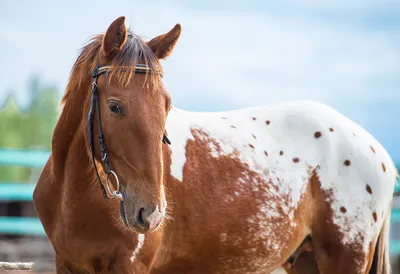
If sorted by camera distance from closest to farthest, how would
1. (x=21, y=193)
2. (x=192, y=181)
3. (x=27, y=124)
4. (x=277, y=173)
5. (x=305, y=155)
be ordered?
(x=192, y=181), (x=277, y=173), (x=305, y=155), (x=21, y=193), (x=27, y=124)

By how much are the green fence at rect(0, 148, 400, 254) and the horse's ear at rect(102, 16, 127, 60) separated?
5.13m

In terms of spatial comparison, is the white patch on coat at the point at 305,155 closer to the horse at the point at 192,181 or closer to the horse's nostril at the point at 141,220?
the horse at the point at 192,181

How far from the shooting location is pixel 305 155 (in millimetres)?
4570

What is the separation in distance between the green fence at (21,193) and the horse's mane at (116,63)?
474cm

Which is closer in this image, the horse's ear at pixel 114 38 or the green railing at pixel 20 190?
the horse's ear at pixel 114 38

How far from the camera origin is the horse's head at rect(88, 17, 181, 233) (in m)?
3.09

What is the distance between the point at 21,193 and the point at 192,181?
4.91 metres

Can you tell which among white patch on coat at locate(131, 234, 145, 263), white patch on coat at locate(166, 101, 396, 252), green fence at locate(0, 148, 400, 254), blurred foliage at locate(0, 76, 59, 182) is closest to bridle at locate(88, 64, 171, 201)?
white patch on coat at locate(131, 234, 145, 263)

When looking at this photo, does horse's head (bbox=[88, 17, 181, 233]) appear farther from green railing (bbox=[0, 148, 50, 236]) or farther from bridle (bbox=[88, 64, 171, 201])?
green railing (bbox=[0, 148, 50, 236])

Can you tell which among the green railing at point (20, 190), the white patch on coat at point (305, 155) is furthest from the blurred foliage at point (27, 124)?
the white patch on coat at point (305, 155)

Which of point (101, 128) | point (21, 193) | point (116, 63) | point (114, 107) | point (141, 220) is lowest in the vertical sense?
point (21, 193)

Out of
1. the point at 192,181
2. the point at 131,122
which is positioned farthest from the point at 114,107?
the point at 192,181

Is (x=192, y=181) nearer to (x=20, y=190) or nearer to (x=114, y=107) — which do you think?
(x=114, y=107)

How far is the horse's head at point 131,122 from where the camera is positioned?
3.09 meters
